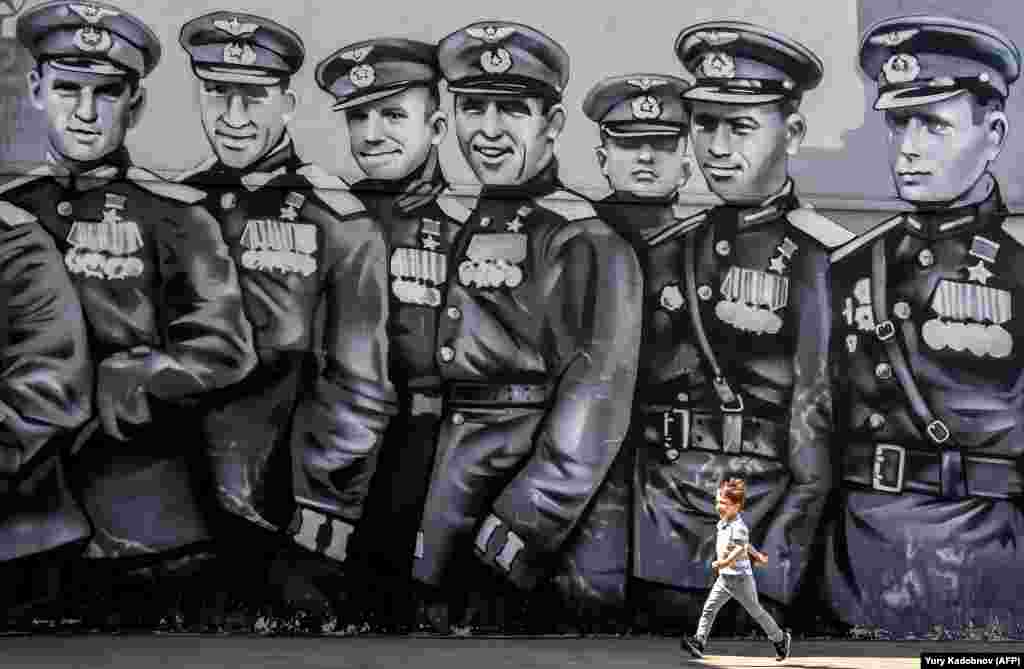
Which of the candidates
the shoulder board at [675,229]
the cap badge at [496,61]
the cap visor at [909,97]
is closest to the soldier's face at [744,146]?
Result: the shoulder board at [675,229]

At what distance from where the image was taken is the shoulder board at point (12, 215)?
10.4 meters

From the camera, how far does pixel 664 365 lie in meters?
10.8

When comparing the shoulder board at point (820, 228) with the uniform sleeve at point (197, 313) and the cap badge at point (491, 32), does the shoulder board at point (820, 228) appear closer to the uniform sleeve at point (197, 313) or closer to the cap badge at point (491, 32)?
the cap badge at point (491, 32)

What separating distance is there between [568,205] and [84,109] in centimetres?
406

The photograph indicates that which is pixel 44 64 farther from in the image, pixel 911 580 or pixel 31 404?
pixel 911 580

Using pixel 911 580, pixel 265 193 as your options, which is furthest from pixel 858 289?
pixel 265 193

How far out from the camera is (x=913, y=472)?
35.8ft

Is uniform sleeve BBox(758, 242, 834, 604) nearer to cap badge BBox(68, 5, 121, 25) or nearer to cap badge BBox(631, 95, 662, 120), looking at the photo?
cap badge BBox(631, 95, 662, 120)

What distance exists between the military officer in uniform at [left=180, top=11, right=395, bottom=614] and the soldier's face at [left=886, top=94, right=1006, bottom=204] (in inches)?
179

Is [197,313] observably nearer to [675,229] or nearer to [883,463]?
[675,229]

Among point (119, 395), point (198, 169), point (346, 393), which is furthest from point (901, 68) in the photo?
point (119, 395)

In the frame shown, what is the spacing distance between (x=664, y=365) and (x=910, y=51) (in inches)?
137

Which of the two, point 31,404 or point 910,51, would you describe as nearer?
point 31,404

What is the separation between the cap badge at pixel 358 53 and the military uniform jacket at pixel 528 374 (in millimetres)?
1528
